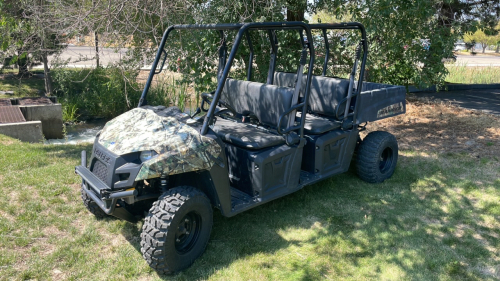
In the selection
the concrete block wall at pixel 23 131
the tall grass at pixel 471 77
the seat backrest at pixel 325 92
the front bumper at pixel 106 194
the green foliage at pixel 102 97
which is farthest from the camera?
the tall grass at pixel 471 77

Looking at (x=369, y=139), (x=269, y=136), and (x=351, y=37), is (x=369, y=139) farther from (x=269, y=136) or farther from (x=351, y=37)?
(x=351, y=37)

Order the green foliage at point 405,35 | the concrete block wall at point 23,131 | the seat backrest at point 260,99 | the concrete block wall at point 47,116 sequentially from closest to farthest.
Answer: the seat backrest at point 260,99, the green foliage at point 405,35, the concrete block wall at point 23,131, the concrete block wall at point 47,116

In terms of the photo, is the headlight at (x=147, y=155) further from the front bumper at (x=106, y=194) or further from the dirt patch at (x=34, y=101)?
the dirt patch at (x=34, y=101)

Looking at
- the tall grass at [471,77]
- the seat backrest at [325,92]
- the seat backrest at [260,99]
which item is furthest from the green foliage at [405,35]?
the tall grass at [471,77]

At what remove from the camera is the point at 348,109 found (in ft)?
15.0

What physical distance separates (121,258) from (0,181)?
2161 mm

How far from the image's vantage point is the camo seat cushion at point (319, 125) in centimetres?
434

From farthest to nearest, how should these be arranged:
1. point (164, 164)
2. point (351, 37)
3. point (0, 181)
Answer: point (351, 37) → point (0, 181) → point (164, 164)

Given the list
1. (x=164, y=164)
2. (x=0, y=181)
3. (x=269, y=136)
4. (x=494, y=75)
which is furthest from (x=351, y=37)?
(x=494, y=75)

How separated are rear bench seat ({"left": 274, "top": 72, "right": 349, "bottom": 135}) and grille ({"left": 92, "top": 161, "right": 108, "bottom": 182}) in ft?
6.58

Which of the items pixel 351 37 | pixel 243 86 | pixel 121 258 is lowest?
pixel 121 258

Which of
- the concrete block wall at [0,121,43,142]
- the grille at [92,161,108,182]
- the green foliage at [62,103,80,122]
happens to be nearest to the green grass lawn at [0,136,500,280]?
the grille at [92,161,108,182]

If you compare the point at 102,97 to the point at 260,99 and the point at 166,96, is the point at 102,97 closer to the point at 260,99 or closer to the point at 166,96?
the point at 166,96

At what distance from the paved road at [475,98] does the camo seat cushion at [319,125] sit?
551 cm
